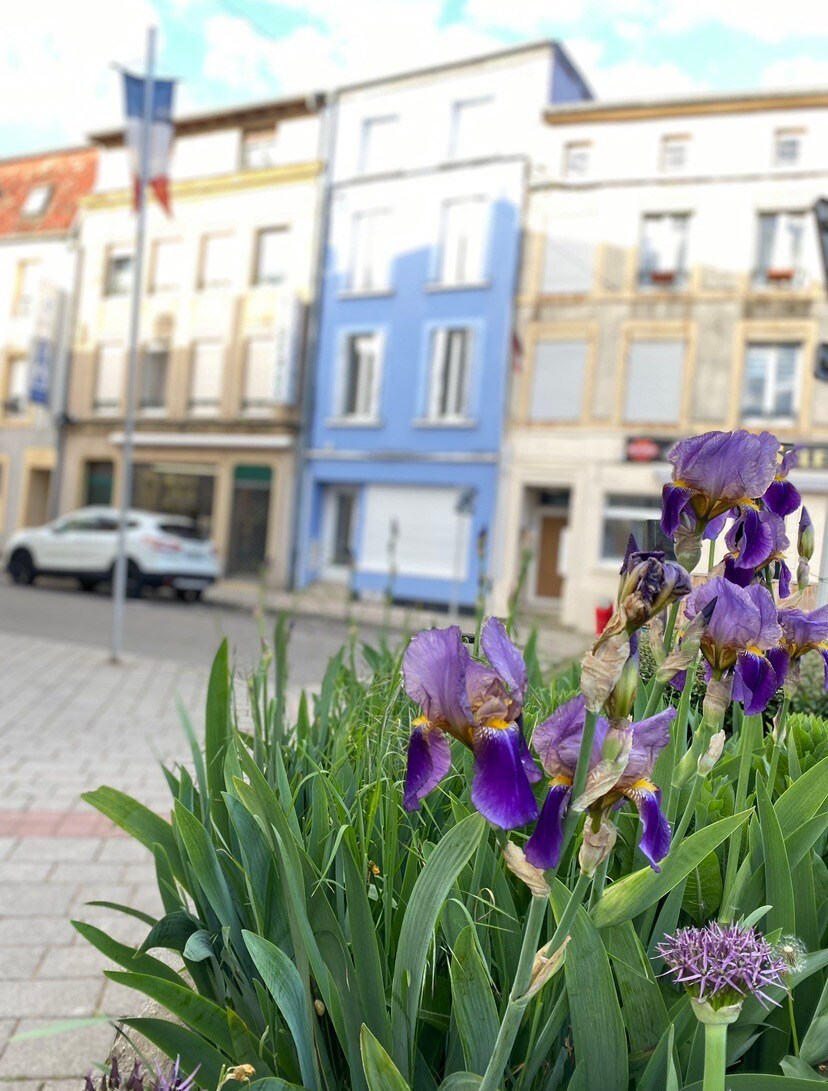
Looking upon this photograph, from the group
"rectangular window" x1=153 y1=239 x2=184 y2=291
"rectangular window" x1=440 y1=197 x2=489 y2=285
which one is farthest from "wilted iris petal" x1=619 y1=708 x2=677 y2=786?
"rectangular window" x1=153 y1=239 x2=184 y2=291

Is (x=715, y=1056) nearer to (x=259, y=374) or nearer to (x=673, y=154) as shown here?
(x=673, y=154)

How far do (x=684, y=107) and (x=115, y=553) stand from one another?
13871 millimetres

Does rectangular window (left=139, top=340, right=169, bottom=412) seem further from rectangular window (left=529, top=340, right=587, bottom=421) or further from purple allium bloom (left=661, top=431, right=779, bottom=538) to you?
purple allium bloom (left=661, top=431, right=779, bottom=538)

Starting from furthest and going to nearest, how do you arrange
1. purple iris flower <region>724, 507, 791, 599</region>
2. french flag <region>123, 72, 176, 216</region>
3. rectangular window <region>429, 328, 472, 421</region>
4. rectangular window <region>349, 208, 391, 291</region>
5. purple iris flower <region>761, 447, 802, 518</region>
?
rectangular window <region>349, 208, 391, 291</region> → rectangular window <region>429, 328, 472, 421</region> → french flag <region>123, 72, 176, 216</region> → purple iris flower <region>761, 447, 802, 518</region> → purple iris flower <region>724, 507, 791, 599</region>

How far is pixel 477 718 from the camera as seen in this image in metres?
0.97

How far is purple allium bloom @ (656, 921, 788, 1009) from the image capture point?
3.11ft

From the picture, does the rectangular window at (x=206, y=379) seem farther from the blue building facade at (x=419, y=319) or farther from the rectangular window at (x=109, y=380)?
the blue building facade at (x=419, y=319)

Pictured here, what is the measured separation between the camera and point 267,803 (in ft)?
4.38

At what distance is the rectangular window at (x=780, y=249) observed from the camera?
1897cm

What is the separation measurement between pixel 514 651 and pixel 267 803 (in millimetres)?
510

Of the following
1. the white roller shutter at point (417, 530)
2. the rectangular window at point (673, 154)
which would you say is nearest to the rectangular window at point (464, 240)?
the rectangular window at point (673, 154)

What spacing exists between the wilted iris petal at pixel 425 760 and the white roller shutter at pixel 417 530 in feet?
65.3

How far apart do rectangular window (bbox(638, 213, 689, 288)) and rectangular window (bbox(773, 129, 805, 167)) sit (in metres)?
1.95

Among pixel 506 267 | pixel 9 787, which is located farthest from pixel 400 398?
pixel 9 787
